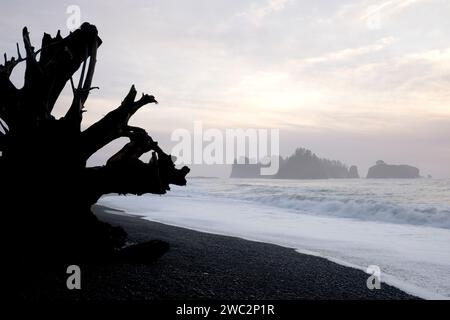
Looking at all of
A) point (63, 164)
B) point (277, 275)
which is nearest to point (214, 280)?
point (277, 275)

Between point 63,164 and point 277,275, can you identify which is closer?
point 63,164

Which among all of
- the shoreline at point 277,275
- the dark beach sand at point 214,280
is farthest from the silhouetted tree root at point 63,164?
the shoreline at point 277,275

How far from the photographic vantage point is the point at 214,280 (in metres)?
5.08

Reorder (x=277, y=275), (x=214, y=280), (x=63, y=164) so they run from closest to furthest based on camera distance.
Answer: (x=63, y=164), (x=214, y=280), (x=277, y=275)

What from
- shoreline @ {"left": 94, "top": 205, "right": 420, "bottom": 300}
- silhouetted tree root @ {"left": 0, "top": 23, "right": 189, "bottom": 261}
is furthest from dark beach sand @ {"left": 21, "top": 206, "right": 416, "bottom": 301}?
silhouetted tree root @ {"left": 0, "top": 23, "right": 189, "bottom": 261}

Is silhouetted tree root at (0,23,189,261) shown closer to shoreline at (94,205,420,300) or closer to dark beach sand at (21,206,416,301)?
dark beach sand at (21,206,416,301)

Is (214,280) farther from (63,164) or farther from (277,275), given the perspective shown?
(63,164)

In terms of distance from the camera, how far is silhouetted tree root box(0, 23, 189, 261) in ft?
14.3

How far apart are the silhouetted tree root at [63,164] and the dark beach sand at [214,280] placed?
0.42m

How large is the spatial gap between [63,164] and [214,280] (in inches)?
98.3

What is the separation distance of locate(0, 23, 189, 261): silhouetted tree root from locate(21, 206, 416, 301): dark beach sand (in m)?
0.42

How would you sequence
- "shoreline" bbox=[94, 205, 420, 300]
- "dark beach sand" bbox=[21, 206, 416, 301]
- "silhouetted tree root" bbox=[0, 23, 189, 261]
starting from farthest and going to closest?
"shoreline" bbox=[94, 205, 420, 300], "silhouetted tree root" bbox=[0, 23, 189, 261], "dark beach sand" bbox=[21, 206, 416, 301]

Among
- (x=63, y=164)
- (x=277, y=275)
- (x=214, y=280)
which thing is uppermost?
(x=63, y=164)
